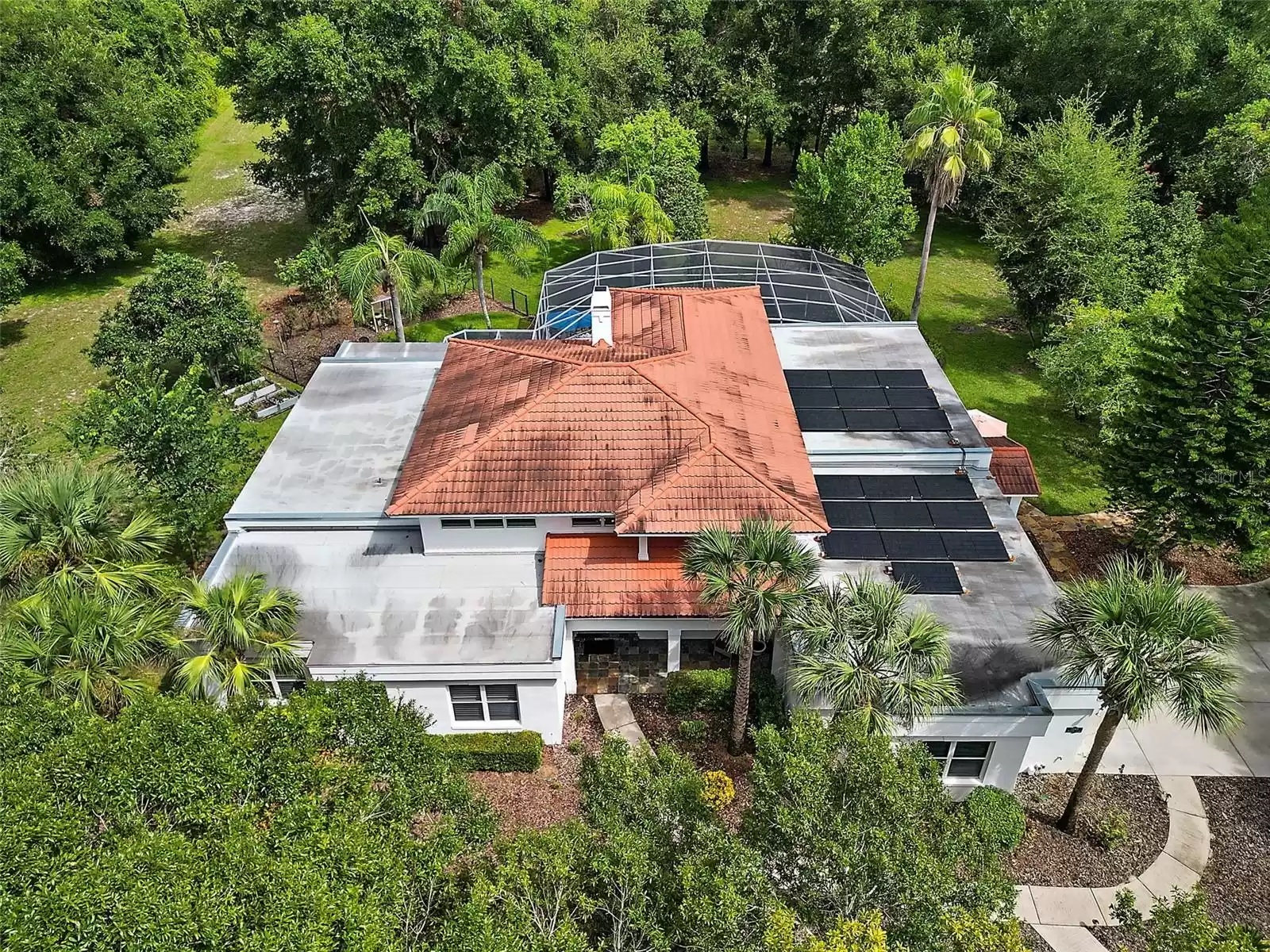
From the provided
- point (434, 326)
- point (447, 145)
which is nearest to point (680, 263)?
point (434, 326)

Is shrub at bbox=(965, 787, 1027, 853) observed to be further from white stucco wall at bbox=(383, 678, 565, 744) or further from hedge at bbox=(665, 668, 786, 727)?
white stucco wall at bbox=(383, 678, 565, 744)

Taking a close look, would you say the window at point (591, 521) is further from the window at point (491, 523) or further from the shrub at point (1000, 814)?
the shrub at point (1000, 814)

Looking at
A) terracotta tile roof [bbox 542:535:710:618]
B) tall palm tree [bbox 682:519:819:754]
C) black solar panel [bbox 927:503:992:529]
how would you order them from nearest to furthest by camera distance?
tall palm tree [bbox 682:519:819:754] → terracotta tile roof [bbox 542:535:710:618] → black solar panel [bbox 927:503:992:529]

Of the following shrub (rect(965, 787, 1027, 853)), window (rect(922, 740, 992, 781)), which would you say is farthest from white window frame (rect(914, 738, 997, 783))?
shrub (rect(965, 787, 1027, 853))

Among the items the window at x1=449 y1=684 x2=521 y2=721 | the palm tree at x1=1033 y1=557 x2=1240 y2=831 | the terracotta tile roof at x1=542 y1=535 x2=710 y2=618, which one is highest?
the palm tree at x1=1033 y1=557 x2=1240 y2=831

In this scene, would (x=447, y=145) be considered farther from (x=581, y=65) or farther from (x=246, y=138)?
(x=246, y=138)

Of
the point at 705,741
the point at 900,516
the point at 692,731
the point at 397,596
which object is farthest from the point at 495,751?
the point at 900,516

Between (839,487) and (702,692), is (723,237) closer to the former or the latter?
(839,487)
